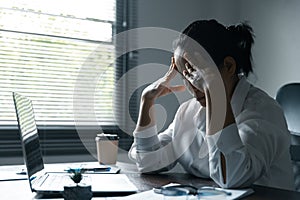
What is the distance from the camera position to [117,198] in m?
0.97

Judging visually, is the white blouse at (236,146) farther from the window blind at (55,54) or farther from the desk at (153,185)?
the window blind at (55,54)

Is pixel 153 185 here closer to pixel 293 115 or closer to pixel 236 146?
pixel 236 146

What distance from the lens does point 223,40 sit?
4.28 ft

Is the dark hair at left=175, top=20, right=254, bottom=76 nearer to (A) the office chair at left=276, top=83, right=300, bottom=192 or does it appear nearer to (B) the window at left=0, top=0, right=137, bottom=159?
(A) the office chair at left=276, top=83, right=300, bottom=192

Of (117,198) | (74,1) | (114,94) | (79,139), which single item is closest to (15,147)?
(79,139)

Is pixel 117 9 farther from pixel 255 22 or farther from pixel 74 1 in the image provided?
pixel 255 22

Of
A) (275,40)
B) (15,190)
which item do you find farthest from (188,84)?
(275,40)

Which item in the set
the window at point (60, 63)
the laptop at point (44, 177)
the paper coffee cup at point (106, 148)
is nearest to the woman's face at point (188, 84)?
the laptop at point (44, 177)

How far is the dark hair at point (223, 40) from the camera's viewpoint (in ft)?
4.21

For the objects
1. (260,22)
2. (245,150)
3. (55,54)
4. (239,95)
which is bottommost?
(245,150)

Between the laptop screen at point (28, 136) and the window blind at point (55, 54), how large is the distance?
873 mm

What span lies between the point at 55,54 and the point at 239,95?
4.30 feet

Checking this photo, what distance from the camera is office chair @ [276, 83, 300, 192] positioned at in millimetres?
1560

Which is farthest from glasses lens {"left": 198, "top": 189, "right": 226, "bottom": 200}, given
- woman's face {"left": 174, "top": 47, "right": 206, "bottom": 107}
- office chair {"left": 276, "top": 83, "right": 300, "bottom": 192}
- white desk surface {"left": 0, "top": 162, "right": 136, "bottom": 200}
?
office chair {"left": 276, "top": 83, "right": 300, "bottom": 192}
